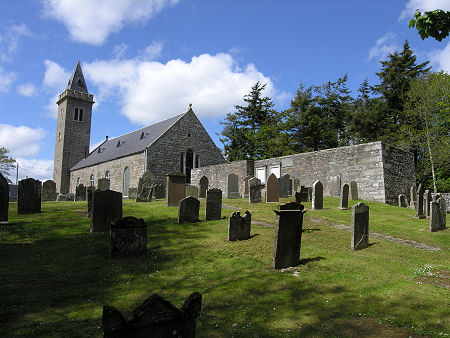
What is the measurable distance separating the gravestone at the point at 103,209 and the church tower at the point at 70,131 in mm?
40392

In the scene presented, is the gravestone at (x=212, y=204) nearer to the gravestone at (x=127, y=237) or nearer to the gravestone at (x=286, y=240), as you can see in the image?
the gravestone at (x=127, y=237)

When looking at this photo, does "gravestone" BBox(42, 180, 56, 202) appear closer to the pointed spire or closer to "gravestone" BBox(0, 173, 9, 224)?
"gravestone" BBox(0, 173, 9, 224)

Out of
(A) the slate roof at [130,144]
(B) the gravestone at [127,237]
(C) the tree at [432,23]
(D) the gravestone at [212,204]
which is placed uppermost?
(A) the slate roof at [130,144]

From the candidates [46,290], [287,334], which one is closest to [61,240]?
[46,290]

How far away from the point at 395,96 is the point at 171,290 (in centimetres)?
3294

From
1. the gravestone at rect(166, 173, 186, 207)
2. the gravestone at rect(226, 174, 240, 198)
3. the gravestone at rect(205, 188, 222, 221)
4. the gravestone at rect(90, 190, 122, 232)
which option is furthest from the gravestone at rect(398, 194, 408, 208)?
the gravestone at rect(90, 190, 122, 232)

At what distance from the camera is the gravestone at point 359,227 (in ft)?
25.2

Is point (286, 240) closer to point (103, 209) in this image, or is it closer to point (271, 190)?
point (103, 209)

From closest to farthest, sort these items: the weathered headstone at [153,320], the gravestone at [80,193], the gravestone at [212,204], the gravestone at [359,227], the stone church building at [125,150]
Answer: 1. the weathered headstone at [153,320]
2. the gravestone at [359,227]
3. the gravestone at [212,204]
4. the gravestone at [80,193]
5. the stone church building at [125,150]

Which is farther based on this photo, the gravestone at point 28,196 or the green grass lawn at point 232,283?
the gravestone at point 28,196

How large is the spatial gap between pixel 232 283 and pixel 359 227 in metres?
4.06

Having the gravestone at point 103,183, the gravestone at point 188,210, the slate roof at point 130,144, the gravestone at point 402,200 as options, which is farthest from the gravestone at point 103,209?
the slate roof at point 130,144

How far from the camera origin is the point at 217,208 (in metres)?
10.8

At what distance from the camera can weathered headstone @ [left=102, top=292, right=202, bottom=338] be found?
2.22 m
